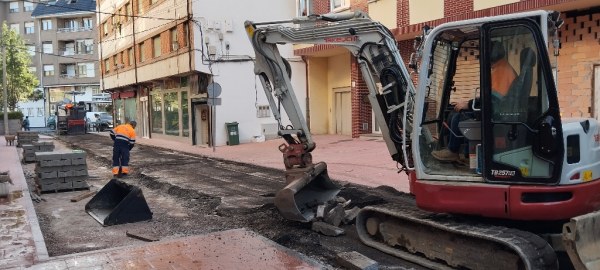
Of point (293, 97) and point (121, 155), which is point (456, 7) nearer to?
point (293, 97)

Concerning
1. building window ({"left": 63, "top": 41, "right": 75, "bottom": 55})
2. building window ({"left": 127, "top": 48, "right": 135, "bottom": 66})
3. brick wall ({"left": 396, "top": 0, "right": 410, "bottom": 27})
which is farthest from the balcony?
brick wall ({"left": 396, "top": 0, "right": 410, "bottom": 27})

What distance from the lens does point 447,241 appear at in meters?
5.53

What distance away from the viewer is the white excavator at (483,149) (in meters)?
4.85

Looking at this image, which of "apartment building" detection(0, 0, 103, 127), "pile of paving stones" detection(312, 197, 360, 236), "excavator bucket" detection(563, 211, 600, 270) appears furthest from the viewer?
"apartment building" detection(0, 0, 103, 127)

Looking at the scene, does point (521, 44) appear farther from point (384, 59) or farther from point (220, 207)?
point (220, 207)

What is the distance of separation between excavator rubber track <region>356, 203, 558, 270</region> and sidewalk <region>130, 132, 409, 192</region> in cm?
405

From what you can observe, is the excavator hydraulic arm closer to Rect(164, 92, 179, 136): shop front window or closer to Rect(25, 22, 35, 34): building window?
Rect(164, 92, 179, 136): shop front window

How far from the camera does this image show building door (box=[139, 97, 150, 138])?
3438cm

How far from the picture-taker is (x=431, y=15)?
17406mm

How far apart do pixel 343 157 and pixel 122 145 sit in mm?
6593

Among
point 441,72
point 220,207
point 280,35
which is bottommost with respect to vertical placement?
point 220,207

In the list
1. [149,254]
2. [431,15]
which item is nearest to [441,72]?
[149,254]

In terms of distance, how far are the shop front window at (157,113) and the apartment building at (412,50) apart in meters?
10.4

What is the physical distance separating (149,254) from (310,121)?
65.7ft
